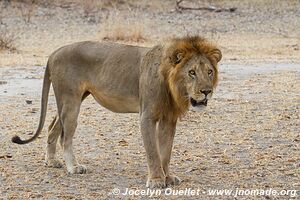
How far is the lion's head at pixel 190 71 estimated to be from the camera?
19.6ft

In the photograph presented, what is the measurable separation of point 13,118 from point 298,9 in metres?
20.9

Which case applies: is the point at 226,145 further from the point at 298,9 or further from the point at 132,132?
the point at 298,9

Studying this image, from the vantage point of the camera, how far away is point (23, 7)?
90.6 ft

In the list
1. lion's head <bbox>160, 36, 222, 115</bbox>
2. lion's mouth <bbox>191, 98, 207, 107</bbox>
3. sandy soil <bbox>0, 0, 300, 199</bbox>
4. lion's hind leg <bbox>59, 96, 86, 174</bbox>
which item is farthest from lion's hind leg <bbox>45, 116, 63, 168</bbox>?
lion's mouth <bbox>191, 98, 207, 107</bbox>

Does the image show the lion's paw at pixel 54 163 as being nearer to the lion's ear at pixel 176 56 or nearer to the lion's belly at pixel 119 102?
the lion's belly at pixel 119 102

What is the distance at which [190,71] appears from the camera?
19.8 ft

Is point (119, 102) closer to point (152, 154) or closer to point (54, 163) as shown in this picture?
point (152, 154)

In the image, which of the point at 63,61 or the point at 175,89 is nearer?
the point at 175,89

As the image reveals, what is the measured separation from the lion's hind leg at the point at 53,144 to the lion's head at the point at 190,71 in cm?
143

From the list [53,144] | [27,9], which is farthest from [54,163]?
[27,9]

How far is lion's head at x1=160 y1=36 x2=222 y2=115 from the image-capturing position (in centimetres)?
596

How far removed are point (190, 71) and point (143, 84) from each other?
513mm

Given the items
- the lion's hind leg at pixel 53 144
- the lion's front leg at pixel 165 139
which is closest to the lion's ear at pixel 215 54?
the lion's front leg at pixel 165 139

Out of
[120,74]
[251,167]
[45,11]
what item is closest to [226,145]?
[251,167]
